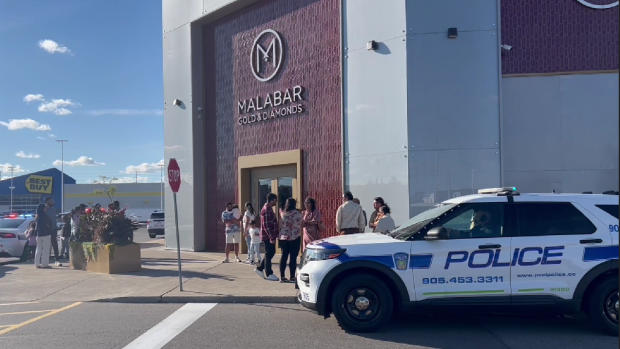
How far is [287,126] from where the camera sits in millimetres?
15766

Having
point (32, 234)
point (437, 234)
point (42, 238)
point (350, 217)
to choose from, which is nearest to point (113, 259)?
point (42, 238)

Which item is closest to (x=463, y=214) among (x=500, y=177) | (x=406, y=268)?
(x=406, y=268)

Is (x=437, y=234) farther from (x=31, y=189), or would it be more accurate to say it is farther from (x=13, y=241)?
(x=31, y=189)

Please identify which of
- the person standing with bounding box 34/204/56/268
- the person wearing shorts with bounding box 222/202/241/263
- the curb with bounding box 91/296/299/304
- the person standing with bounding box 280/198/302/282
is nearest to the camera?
the curb with bounding box 91/296/299/304

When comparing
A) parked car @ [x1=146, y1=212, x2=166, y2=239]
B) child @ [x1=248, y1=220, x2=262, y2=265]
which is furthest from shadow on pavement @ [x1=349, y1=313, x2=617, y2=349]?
parked car @ [x1=146, y1=212, x2=166, y2=239]

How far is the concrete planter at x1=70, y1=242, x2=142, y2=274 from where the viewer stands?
13195 millimetres

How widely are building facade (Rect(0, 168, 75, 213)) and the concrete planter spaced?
65361mm

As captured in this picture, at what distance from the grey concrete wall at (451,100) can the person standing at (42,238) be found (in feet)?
30.8

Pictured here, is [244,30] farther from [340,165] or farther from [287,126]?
[340,165]

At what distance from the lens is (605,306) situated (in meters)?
7.17

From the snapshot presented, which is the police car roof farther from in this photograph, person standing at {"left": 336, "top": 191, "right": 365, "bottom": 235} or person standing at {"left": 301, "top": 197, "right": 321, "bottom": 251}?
person standing at {"left": 301, "top": 197, "right": 321, "bottom": 251}

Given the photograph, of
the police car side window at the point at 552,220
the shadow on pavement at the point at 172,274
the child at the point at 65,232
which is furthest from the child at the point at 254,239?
the police car side window at the point at 552,220

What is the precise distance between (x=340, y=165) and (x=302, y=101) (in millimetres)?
2327

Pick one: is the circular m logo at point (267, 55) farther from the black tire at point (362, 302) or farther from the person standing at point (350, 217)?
the black tire at point (362, 302)
